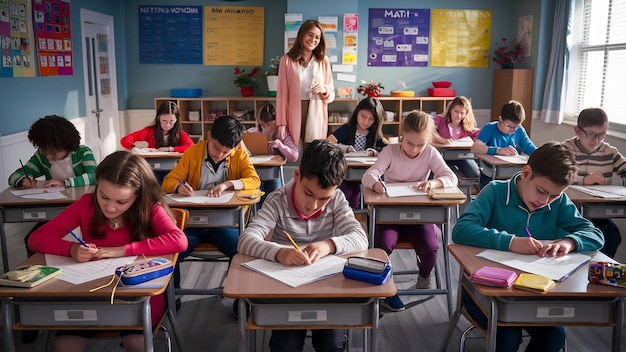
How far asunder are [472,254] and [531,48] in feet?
18.7

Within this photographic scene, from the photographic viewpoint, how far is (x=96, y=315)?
5.64ft

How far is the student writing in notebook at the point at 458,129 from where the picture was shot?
5027mm

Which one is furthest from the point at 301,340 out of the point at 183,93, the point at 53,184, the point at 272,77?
the point at 183,93

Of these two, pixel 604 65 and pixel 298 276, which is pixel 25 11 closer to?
pixel 298 276

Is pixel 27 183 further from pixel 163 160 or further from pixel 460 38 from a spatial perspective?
pixel 460 38

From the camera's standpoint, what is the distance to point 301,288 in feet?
5.46

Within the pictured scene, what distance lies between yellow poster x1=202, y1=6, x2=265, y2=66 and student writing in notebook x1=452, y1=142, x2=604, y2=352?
5.93 m

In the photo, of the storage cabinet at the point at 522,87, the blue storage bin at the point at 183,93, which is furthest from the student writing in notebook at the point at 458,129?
the blue storage bin at the point at 183,93

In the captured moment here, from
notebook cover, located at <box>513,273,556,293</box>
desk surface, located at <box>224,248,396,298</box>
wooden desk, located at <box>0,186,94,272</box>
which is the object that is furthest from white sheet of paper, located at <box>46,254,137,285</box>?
notebook cover, located at <box>513,273,556,293</box>

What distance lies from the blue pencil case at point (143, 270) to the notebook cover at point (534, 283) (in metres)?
1.12

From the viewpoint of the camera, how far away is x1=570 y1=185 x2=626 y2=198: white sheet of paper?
3.05 m

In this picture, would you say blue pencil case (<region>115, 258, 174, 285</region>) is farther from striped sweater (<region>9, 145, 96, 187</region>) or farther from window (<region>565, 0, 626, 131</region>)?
window (<region>565, 0, 626, 131</region>)

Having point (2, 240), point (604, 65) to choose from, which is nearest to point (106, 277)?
point (2, 240)

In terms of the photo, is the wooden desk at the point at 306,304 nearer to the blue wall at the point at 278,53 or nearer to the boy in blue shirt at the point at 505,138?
the boy in blue shirt at the point at 505,138
